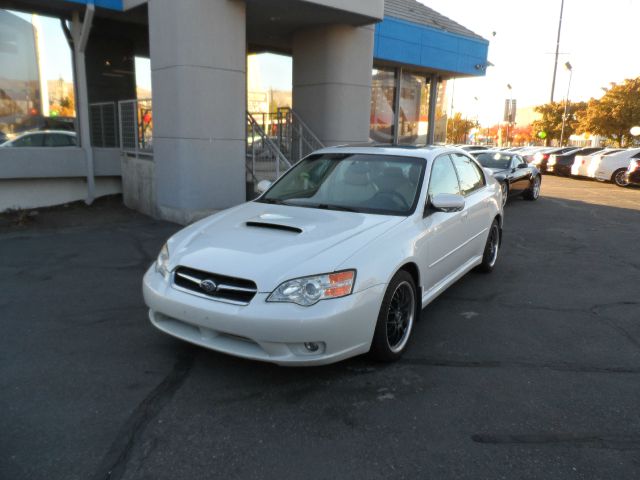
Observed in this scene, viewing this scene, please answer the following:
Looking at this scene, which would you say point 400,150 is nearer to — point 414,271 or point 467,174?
point 467,174

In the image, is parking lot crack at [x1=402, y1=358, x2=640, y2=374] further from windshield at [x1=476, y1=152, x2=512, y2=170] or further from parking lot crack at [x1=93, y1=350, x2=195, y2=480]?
windshield at [x1=476, y1=152, x2=512, y2=170]

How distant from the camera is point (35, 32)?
31.8ft

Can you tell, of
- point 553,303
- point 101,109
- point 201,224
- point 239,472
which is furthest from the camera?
point 101,109

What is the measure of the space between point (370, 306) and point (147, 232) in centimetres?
582

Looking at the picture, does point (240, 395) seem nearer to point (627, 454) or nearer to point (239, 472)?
point (239, 472)

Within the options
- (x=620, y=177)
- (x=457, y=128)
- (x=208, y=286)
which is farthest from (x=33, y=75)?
(x=457, y=128)

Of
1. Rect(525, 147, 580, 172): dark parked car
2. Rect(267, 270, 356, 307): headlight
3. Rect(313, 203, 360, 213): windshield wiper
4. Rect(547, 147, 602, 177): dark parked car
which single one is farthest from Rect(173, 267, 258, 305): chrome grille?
Rect(525, 147, 580, 172): dark parked car

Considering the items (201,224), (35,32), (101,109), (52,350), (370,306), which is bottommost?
(52,350)

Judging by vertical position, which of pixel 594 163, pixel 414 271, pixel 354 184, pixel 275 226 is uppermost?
pixel 354 184

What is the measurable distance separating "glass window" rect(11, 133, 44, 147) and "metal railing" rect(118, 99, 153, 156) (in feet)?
4.95

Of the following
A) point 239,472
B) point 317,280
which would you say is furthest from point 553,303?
point 239,472

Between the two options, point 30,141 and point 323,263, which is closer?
point 323,263

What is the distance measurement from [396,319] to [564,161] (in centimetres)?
2217

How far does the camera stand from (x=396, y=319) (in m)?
3.74
